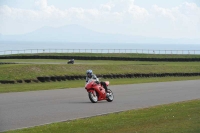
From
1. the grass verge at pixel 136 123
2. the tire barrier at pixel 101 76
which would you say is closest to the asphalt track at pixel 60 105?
the grass verge at pixel 136 123

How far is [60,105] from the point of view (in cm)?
1945

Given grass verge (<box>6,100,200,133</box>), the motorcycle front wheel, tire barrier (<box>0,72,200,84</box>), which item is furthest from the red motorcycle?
tire barrier (<box>0,72,200,84</box>)

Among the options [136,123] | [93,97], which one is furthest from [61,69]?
[136,123]

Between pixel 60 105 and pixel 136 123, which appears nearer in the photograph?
pixel 136 123

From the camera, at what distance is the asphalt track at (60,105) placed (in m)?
15.0

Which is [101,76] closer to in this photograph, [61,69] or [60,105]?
[61,69]

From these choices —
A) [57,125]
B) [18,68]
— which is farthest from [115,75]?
[57,125]

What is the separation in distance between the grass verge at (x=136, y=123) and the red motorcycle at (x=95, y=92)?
3.91 meters

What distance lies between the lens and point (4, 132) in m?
12.1

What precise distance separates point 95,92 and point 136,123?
7.48 metres

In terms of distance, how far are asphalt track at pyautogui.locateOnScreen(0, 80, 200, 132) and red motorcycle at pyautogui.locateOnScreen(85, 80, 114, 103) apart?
0.27 m

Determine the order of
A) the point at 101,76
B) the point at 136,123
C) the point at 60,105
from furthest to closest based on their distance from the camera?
the point at 101,76 < the point at 60,105 < the point at 136,123

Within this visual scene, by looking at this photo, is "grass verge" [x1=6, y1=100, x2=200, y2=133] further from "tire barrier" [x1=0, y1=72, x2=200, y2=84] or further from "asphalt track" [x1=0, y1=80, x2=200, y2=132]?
"tire barrier" [x1=0, y1=72, x2=200, y2=84]

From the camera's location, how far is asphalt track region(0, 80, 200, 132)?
15.0 m
